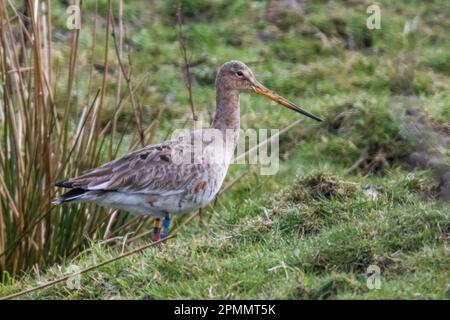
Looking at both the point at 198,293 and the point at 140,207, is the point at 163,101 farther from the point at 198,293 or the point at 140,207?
the point at 198,293

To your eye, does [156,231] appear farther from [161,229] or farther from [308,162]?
[308,162]

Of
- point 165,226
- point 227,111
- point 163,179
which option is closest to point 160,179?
point 163,179

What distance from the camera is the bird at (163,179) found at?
23.1ft

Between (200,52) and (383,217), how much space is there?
16.9 feet

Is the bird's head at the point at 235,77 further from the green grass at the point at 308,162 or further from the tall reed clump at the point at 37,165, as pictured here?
the tall reed clump at the point at 37,165

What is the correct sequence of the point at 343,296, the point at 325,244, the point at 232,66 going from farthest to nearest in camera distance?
the point at 232,66 → the point at 325,244 → the point at 343,296

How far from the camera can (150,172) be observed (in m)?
7.26

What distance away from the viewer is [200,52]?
11352mm

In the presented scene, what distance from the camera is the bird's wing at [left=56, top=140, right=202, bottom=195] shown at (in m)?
7.09

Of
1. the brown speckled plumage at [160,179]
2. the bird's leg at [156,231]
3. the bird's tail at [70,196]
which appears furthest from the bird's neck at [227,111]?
the bird's tail at [70,196]

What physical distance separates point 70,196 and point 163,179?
2.36 feet

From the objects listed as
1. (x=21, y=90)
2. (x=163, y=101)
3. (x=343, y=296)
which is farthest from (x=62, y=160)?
(x=163, y=101)

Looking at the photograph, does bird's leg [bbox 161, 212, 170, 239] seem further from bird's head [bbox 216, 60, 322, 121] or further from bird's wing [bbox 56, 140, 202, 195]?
bird's head [bbox 216, 60, 322, 121]

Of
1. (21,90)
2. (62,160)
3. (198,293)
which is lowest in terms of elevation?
(198,293)
